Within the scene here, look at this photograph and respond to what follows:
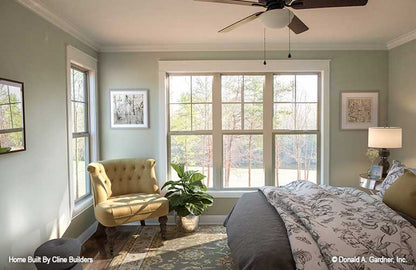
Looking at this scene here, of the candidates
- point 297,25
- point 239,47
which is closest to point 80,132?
point 239,47

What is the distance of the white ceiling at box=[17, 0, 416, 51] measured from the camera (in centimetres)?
248

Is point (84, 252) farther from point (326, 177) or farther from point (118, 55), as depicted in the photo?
point (326, 177)

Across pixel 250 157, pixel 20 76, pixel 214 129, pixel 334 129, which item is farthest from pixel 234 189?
pixel 20 76

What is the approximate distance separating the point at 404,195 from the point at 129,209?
102 inches

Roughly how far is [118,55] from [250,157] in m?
2.43

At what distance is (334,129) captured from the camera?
12.4 feet

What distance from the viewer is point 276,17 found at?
1.73m

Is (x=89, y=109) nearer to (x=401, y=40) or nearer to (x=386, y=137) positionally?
(x=386, y=137)

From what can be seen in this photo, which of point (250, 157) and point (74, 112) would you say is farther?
point (250, 157)

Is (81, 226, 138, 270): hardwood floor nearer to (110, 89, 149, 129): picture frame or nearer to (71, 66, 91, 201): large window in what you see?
(71, 66, 91, 201): large window

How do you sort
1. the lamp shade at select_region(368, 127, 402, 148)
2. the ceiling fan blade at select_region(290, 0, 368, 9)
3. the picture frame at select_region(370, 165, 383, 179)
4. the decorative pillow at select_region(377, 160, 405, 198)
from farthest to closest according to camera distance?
the picture frame at select_region(370, 165, 383, 179) → the lamp shade at select_region(368, 127, 402, 148) → the decorative pillow at select_region(377, 160, 405, 198) → the ceiling fan blade at select_region(290, 0, 368, 9)

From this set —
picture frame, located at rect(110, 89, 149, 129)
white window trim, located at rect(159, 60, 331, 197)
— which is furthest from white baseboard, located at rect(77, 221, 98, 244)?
picture frame, located at rect(110, 89, 149, 129)

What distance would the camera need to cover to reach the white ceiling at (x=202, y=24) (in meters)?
2.48

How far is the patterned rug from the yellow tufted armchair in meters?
0.19
